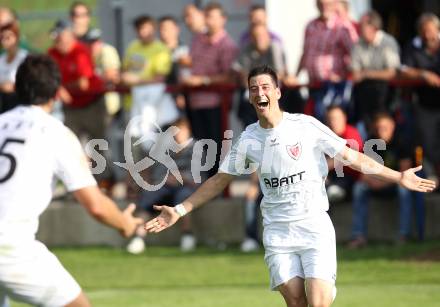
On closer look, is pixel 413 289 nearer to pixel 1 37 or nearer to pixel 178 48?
pixel 178 48

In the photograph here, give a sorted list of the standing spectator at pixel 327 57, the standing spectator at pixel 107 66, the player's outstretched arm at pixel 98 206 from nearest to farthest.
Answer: the player's outstretched arm at pixel 98 206
the standing spectator at pixel 327 57
the standing spectator at pixel 107 66

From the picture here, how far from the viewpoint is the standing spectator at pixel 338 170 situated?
47.4 ft

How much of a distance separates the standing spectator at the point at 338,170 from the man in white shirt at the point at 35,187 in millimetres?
6807

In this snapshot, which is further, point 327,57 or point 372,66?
point 327,57

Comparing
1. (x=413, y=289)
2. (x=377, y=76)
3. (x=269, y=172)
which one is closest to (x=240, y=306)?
(x=413, y=289)

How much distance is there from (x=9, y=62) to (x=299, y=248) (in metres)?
7.75

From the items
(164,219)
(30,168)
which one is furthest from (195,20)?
(30,168)

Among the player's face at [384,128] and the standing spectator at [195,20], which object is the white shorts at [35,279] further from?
the standing spectator at [195,20]

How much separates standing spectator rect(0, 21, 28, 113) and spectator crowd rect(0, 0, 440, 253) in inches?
0.6

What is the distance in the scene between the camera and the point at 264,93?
29.3 ft

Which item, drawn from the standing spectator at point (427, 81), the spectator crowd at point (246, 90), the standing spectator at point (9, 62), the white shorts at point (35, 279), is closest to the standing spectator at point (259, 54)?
the spectator crowd at point (246, 90)

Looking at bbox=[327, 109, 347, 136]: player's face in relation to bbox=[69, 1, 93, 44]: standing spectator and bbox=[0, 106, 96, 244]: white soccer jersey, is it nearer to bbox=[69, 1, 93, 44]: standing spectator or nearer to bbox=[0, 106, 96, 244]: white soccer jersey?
bbox=[69, 1, 93, 44]: standing spectator

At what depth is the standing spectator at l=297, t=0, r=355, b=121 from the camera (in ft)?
48.8

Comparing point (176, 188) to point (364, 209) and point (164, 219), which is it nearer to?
point (364, 209)
